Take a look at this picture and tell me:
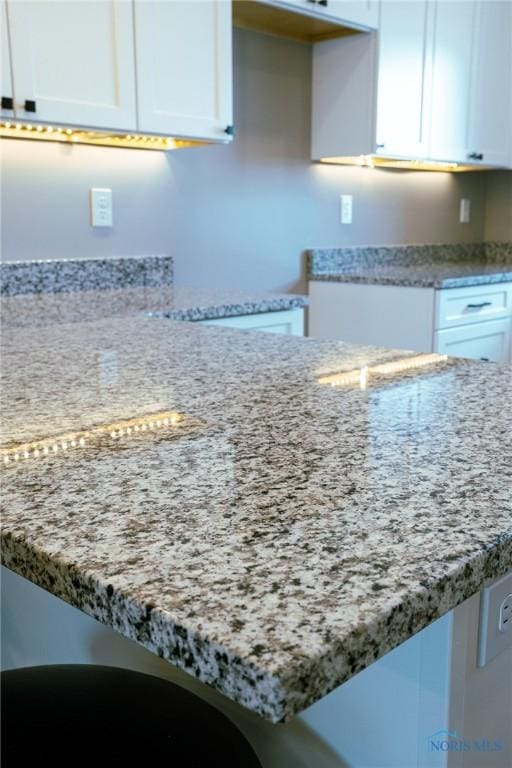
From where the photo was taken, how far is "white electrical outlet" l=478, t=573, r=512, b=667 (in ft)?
1.98

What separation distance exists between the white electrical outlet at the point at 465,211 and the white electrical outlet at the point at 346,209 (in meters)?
0.95

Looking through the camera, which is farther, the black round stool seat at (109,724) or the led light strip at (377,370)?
the led light strip at (377,370)

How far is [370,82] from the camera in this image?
282cm

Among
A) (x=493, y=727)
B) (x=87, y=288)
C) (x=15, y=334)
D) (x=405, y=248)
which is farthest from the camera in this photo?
(x=405, y=248)

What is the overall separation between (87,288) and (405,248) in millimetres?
1803

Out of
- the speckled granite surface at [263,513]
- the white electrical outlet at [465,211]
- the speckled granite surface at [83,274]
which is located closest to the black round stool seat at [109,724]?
the speckled granite surface at [263,513]

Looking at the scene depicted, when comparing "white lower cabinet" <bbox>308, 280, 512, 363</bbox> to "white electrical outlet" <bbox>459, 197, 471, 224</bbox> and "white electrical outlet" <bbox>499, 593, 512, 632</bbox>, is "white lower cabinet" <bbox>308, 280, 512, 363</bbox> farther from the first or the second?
"white electrical outlet" <bbox>499, 593, 512, 632</bbox>

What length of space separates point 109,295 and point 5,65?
2.33 ft

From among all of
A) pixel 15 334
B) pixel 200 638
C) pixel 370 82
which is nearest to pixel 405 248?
pixel 370 82

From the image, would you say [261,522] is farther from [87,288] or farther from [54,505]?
[87,288]

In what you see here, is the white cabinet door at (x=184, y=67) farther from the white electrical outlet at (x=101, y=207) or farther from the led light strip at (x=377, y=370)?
the led light strip at (x=377, y=370)

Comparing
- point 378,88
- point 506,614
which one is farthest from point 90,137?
point 506,614

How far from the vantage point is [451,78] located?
123 inches

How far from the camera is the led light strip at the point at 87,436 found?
2.34ft
